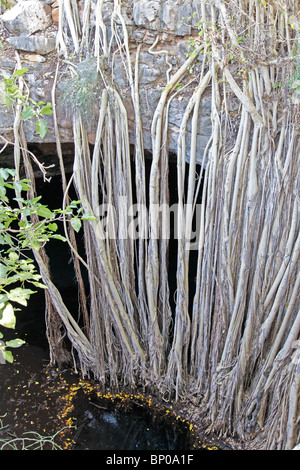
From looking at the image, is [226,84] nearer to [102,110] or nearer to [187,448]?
[102,110]

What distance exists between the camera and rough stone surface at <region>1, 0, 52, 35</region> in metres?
2.61

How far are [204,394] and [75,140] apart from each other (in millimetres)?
1770

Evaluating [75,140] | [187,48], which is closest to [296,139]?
[187,48]

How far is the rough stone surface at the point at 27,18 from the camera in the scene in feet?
8.55

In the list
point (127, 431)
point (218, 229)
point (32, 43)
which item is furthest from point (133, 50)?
point (127, 431)

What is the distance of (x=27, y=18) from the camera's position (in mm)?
2605

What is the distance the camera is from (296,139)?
2143 millimetres
